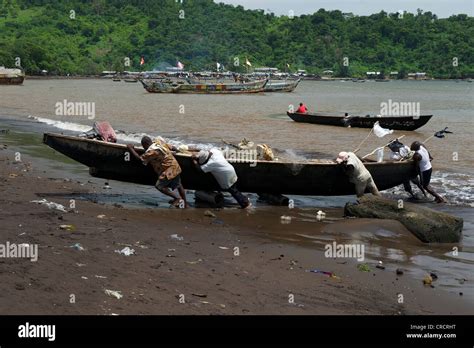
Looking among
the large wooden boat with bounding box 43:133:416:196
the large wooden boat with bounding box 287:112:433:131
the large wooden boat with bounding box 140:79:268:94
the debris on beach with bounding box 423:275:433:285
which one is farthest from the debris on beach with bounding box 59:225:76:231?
the large wooden boat with bounding box 140:79:268:94

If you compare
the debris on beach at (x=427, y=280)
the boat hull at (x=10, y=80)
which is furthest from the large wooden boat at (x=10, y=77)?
the debris on beach at (x=427, y=280)

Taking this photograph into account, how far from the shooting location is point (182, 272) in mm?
7051

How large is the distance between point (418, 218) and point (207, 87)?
58.8 meters

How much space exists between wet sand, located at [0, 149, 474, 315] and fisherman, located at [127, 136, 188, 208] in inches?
29.6

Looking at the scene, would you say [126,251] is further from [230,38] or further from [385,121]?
[230,38]

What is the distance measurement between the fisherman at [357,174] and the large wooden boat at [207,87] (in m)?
56.1

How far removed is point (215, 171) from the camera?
1116 cm

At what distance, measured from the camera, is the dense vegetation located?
163500 mm

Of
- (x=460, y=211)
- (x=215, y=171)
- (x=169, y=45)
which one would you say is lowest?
(x=460, y=211)

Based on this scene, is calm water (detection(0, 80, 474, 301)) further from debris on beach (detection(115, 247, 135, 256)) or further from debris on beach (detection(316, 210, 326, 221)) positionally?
debris on beach (detection(115, 247, 135, 256))

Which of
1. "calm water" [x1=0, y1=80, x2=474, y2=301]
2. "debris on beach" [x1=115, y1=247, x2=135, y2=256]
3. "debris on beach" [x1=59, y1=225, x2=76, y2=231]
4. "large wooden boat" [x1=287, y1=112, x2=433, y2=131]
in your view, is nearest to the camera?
"debris on beach" [x1=115, y1=247, x2=135, y2=256]
